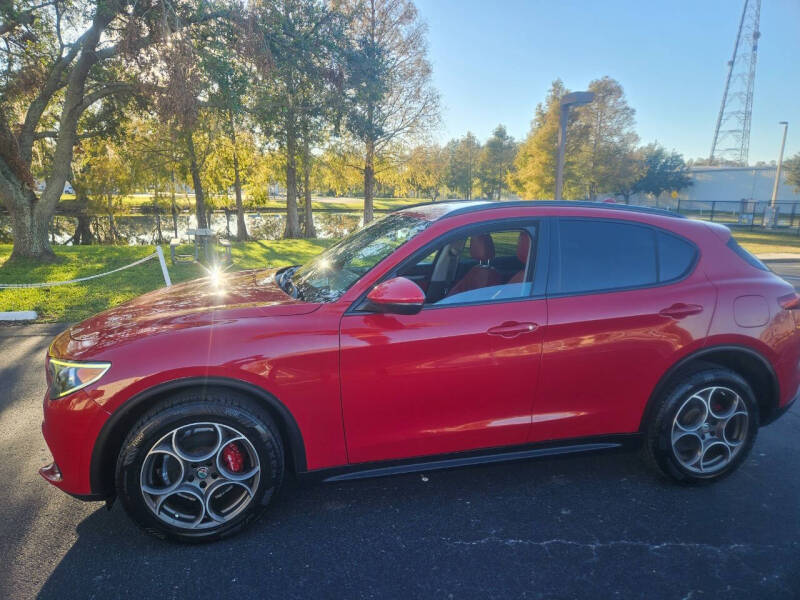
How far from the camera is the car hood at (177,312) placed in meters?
2.56

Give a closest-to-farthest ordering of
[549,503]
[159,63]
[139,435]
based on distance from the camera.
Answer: [139,435]
[549,503]
[159,63]

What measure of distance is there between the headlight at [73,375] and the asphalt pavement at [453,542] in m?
0.85

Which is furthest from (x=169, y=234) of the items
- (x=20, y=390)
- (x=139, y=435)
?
(x=139, y=435)

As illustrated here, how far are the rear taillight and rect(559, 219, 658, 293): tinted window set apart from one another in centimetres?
91

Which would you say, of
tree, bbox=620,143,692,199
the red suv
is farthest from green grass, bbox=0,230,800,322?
tree, bbox=620,143,692,199

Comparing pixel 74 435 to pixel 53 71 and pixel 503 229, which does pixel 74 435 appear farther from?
pixel 53 71

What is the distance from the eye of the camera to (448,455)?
9.12 ft

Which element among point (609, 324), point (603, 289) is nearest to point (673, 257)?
point (603, 289)

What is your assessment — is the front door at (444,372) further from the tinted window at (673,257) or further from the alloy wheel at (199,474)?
the tinted window at (673,257)

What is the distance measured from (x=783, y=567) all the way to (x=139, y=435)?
330 centimetres

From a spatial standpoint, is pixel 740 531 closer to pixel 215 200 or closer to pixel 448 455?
pixel 448 455

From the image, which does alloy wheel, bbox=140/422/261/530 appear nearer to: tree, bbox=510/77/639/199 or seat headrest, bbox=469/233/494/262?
seat headrest, bbox=469/233/494/262

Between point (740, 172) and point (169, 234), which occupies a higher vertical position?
point (740, 172)

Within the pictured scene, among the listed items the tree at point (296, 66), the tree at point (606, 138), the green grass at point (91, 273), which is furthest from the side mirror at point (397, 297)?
the tree at point (606, 138)
